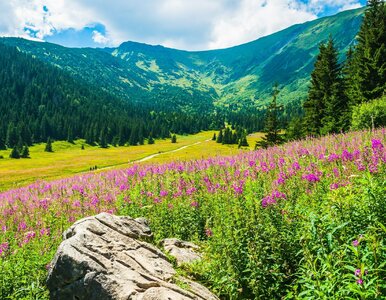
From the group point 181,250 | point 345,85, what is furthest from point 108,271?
point 345,85

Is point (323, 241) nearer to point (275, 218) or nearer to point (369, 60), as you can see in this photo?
point (275, 218)

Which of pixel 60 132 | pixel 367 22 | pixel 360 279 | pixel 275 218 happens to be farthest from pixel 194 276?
pixel 60 132

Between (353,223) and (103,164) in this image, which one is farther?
(103,164)

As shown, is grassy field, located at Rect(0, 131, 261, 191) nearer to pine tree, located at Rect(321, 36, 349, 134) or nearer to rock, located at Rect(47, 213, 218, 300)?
pine tree, located at Rect(321, 36, 349, 134)

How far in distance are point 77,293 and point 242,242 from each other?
3.21m

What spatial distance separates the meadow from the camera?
409 centimetres

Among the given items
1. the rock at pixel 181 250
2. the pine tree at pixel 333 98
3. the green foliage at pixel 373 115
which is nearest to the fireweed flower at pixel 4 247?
the rock at pixel 181 250

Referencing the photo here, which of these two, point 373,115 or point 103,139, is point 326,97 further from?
point 103,139

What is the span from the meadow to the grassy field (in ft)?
48.6

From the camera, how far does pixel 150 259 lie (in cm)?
638

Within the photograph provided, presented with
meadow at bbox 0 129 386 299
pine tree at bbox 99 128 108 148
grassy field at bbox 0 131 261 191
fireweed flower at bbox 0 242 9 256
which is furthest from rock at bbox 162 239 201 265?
pine tree at bbox 99 128 108 148

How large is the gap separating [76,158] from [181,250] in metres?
98.4

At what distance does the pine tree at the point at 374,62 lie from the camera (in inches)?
1438

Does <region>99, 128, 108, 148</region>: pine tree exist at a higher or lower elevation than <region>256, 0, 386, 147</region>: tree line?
lower
